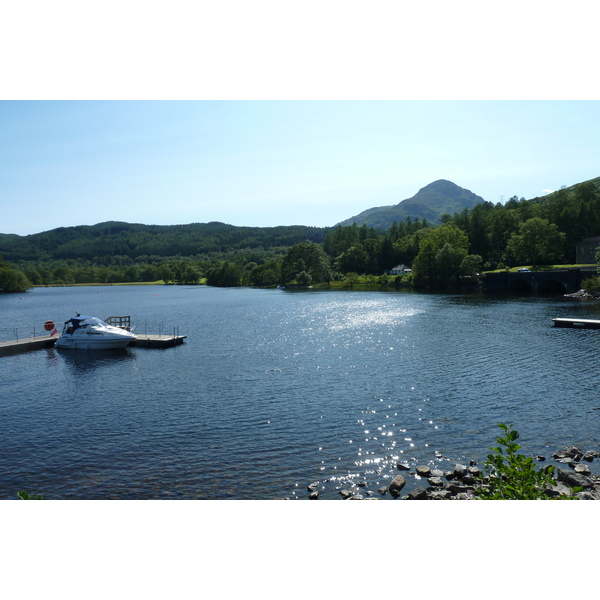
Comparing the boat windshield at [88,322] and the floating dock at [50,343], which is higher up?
the boat windshield at [88,322]

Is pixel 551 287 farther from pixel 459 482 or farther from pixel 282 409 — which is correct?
pixel 459 482

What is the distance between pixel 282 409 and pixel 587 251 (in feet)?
409

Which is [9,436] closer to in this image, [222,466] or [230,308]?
[222,466]

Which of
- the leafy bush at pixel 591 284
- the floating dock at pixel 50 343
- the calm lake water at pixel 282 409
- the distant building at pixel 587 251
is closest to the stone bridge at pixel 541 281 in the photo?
the leafy bush at pixel 591 284

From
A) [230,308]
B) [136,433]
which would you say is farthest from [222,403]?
[230,308]

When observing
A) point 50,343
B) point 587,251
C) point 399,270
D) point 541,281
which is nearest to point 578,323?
point 541,281

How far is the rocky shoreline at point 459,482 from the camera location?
60.1ft

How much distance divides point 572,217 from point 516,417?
139 metres

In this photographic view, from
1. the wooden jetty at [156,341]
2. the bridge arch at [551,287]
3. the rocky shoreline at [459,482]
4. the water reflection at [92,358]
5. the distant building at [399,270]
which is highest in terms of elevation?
the distant building at [399,270]

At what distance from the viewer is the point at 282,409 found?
30.9m

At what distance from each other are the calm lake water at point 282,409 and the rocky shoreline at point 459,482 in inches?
20.7

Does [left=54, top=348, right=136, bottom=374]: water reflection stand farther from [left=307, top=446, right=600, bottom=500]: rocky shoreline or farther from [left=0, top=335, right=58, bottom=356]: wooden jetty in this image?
[left=307, top=446, right=600, bottom=500]: rocky shoreline

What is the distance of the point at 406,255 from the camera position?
197125 millimetres

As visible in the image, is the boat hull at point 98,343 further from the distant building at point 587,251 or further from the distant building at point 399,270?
the distant building at point 399,270
